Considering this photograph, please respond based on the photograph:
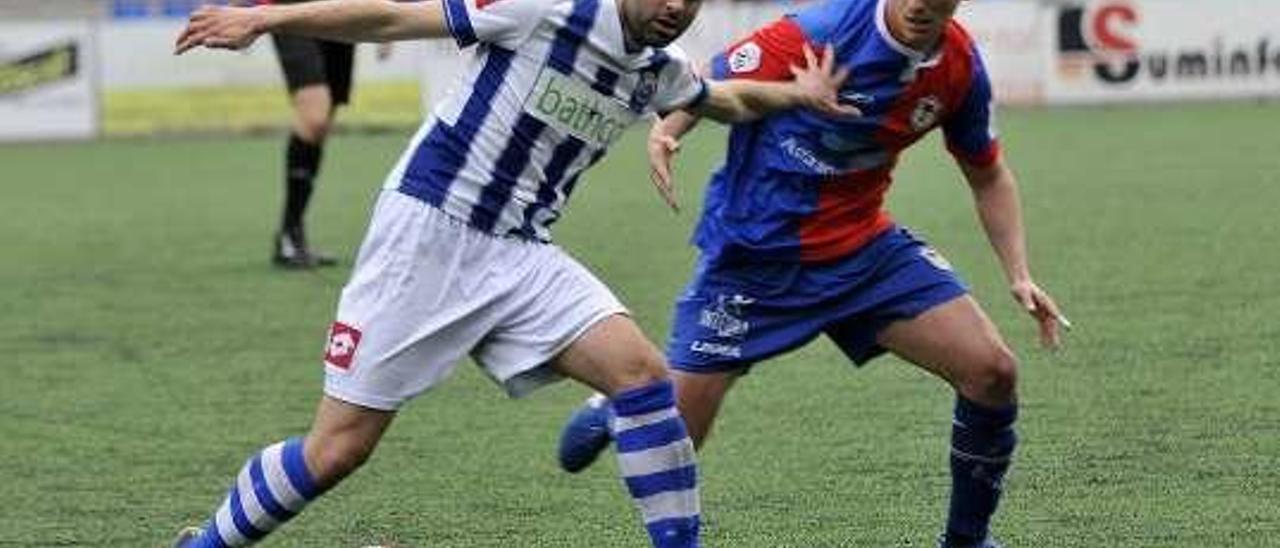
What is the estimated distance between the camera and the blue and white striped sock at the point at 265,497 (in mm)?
5703

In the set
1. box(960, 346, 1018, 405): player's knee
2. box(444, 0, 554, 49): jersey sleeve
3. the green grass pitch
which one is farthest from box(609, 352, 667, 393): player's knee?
the green grass pitch

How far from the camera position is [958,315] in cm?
613

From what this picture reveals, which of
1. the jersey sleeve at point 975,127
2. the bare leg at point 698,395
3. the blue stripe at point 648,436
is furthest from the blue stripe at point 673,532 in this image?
the jersey sleeve at point 975,127

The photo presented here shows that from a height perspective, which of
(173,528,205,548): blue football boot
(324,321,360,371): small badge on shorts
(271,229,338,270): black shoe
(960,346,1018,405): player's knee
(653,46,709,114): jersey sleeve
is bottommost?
(271,229,338,270): black shoe

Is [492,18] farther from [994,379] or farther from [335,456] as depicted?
[994,379]

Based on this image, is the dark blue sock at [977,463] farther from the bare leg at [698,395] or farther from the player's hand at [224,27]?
the player's hand at [224,27]

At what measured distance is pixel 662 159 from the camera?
19.6 feet

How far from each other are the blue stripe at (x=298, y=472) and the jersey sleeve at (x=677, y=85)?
45.0 inches

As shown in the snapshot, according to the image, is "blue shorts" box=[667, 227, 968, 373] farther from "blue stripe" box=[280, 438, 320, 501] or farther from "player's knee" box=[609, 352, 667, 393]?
"blue stripe" box=[280, 438, 320, 501]

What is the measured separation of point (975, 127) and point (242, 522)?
81.1 inches

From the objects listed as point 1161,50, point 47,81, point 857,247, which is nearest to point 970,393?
point 857,247

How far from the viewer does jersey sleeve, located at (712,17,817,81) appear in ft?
20.3

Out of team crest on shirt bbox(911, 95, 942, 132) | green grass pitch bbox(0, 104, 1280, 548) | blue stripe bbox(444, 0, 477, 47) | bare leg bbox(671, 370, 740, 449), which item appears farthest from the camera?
green grass pitch bbox(0, 104, 1280, 548)

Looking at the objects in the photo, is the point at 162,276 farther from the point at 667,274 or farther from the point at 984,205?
the point at 984,205
